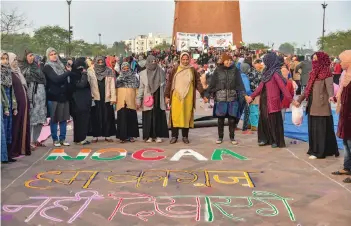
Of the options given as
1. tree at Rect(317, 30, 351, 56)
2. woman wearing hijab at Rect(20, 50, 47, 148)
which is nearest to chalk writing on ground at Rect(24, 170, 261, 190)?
woman wearing hijab at Rect(20, 50, 47, 148)

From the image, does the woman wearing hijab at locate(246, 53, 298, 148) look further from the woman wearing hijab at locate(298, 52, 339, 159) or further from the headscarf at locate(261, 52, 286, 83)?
the woman wearing hijab at locate(298, 52, 339, 159)

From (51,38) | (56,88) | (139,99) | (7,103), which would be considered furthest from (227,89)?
(51,38)

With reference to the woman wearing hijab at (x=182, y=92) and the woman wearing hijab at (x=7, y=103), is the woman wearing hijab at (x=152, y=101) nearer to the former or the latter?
the woman wearing hijab at (x=182, y=92)

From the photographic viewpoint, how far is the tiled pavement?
418 cm

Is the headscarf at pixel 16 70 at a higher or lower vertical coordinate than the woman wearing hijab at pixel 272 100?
higher

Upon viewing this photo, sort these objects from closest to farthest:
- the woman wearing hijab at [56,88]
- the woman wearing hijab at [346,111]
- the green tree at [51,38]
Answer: the woman wearing hijab at [346,111] → the woman wearing hijab at [56,88] → the green tree at [51,38]

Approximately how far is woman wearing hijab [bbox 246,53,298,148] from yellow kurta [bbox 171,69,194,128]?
1.08 metres

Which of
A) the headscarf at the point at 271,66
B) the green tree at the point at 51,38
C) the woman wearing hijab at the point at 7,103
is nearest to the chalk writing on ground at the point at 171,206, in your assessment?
the woman wearing hijab at the point at 7,103

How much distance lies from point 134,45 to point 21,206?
159m

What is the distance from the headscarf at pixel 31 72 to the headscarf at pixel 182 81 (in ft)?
7.71

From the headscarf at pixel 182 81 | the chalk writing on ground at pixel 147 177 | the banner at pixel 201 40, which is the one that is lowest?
the chalk writing on ground at pixel 147 177

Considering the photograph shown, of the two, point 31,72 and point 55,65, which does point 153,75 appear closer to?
point 55,65

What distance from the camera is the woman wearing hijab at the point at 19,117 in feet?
22.4

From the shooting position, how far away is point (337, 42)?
4812cm
